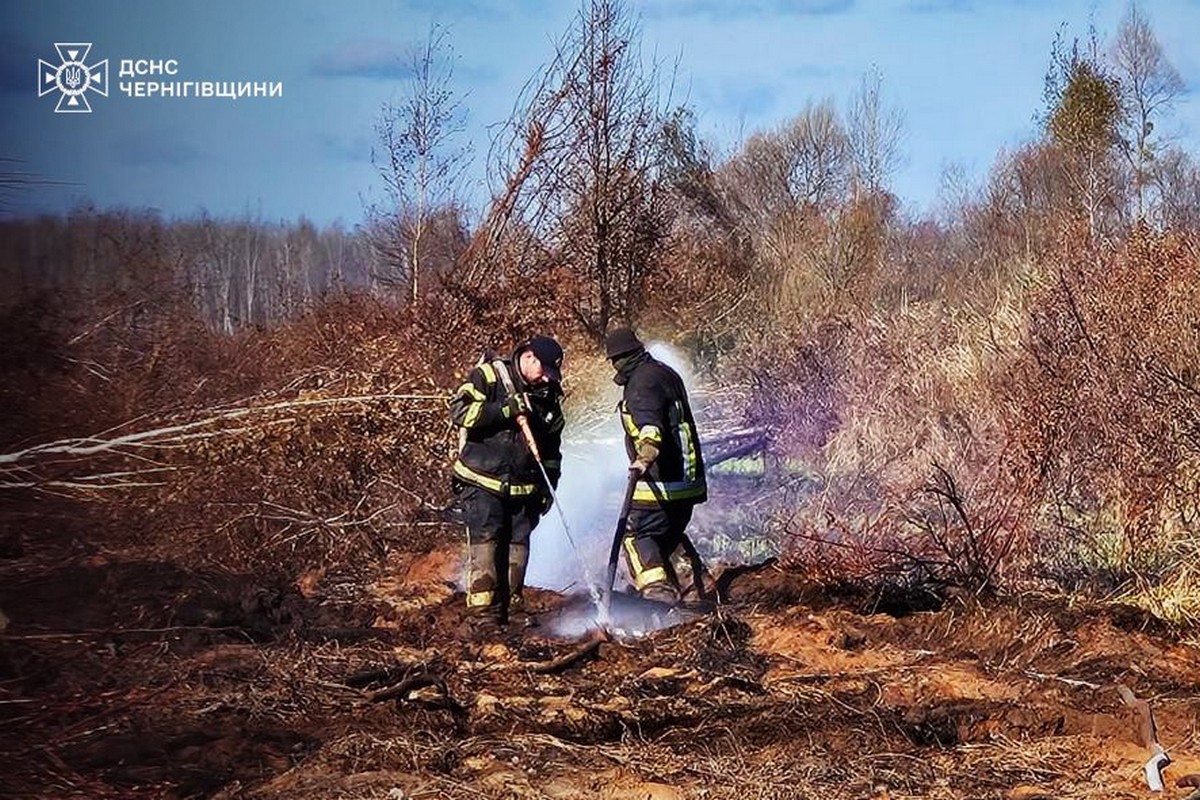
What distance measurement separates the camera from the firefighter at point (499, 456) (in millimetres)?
8312

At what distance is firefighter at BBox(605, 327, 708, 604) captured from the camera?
831 centimetres

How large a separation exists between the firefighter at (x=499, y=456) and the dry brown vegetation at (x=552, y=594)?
1.66 ft

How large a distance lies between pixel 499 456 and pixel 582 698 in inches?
80.1

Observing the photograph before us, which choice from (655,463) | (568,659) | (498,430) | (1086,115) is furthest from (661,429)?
(1086,115)

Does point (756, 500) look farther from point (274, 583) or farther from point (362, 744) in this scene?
point (362, 744)

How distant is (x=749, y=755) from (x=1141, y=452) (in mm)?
4166

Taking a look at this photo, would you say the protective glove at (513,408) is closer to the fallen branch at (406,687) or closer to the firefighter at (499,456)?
the firefighter at (499,456)

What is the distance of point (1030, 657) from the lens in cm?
742

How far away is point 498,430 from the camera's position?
8.43m

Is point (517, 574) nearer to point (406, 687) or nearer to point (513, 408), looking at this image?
point (513, 408)

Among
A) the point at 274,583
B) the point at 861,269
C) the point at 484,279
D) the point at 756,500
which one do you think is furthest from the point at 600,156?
the point at 861,269

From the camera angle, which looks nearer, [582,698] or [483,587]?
[582,698]

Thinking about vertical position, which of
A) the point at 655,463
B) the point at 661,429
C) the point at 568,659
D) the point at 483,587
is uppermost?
the point at 661,429

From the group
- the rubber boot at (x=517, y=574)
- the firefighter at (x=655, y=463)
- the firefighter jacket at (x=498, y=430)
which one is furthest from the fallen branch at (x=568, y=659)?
the firefighter jacket at (x=498, y=430)
